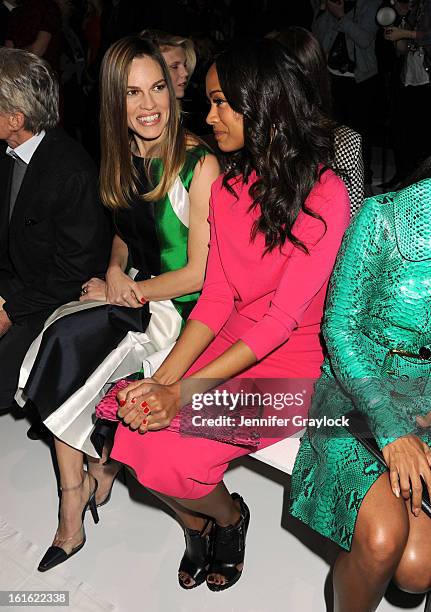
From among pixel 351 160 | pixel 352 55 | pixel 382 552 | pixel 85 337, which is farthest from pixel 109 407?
pixel 352 55

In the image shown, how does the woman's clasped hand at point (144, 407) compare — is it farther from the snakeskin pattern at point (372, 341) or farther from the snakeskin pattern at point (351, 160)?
the snakeskin pattern at point (351, 160)

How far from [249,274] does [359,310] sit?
0.39m

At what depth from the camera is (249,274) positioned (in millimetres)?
2186

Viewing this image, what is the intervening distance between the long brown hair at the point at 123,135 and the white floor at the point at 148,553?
104 cm

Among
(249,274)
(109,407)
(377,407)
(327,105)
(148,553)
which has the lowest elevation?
(148,553)

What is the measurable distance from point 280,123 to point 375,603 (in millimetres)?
1216

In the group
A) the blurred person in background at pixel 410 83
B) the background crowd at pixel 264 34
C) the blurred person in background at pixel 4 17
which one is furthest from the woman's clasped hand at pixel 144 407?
the blurred person in background at pixel 4 17

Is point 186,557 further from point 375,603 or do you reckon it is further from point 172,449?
point 375,603

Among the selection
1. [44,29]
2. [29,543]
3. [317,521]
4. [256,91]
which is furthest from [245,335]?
[44,29]

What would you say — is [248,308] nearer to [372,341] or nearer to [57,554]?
[372,341]

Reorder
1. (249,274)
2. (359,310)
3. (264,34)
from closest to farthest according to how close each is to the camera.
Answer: (359,310) < (249,274) < (264,34)

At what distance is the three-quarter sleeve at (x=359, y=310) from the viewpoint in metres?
1.85

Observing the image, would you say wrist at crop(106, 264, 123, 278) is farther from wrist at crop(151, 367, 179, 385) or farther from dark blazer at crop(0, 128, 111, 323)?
wrist at crop(151, 367, 179, 385)

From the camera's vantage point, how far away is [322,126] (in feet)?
6.93
